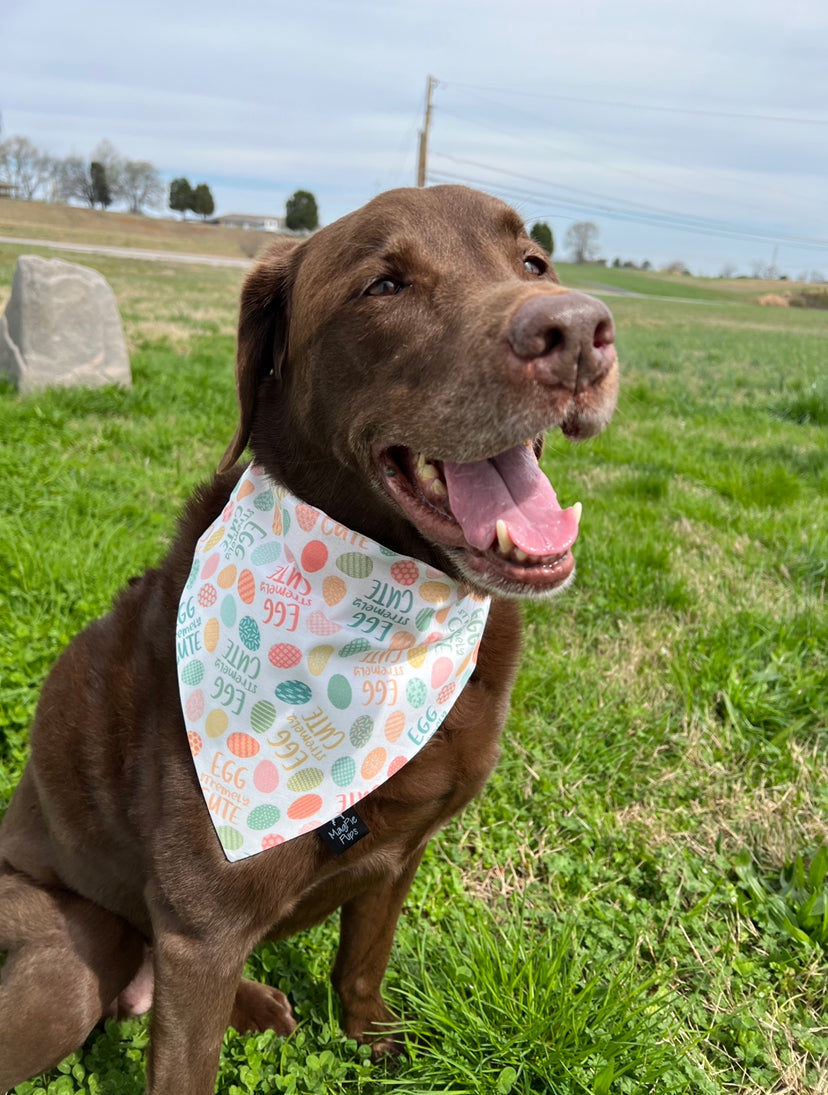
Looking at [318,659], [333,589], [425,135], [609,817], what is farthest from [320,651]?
[425,135]

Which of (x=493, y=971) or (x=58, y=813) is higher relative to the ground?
(x=58, y=813)

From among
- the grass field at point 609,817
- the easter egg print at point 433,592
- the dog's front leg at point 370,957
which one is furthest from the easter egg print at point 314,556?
the grass field at point 609,817

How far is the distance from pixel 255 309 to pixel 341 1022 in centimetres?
192

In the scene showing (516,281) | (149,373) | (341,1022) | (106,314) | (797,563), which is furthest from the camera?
(149,373)

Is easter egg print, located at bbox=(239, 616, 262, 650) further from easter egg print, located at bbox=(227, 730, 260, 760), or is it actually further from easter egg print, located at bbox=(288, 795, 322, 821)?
easter egg print, located at bbox=(288, 795, 322, 821)

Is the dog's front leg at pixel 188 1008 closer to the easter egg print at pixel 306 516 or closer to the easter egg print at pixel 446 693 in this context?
the easter egg print at pixel 446 693

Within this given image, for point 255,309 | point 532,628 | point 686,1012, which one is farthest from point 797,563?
point 255,309

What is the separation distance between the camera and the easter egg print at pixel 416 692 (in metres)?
1.92

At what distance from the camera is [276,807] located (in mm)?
1816

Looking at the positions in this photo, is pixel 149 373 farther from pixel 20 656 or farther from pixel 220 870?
pixel 220 870

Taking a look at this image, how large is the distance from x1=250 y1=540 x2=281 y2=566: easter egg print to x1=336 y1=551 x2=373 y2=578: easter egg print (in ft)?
0.52

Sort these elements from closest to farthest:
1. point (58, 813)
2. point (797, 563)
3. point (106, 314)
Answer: point (58, 813), point (797, 563), point (106, 314)

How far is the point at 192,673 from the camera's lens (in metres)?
1.90

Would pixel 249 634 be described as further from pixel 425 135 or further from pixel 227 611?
pixel 425 135
